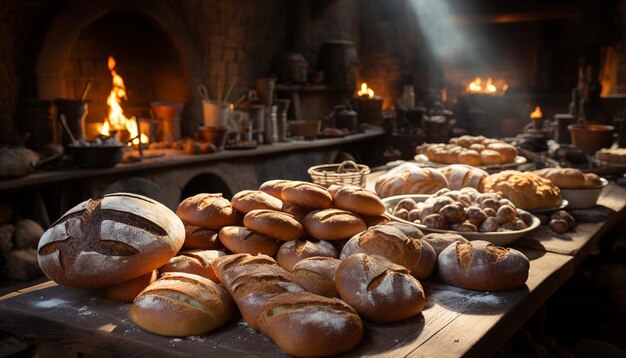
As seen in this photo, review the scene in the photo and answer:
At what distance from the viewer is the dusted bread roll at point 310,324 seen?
4.52 feet

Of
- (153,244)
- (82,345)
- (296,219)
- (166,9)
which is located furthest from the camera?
(166,9)

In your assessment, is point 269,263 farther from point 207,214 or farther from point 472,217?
point 472,217

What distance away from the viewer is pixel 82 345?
1.59 meters

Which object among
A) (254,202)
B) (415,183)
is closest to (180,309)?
(254,202)

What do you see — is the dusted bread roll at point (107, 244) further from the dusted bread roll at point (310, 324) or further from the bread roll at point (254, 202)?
the dusted bread roll at point (310, 324)

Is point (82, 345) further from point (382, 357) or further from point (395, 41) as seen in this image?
point (395, 41)

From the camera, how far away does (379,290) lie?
1571mm

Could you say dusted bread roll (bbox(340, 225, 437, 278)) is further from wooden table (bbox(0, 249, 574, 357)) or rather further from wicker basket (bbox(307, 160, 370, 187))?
wicker basket (bbox(307, 160, 370, 187))

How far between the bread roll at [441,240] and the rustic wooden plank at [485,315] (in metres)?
0.16

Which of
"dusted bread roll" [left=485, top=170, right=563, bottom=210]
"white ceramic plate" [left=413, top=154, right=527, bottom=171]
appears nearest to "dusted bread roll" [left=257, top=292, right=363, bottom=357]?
"dusted bread roll" [left=485, top=170, right=563, bottom=210]

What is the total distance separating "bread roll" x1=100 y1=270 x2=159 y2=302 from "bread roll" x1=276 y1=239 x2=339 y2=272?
42cm

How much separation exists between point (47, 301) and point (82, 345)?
0.94 ft

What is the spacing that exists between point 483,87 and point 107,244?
A: 518 inches

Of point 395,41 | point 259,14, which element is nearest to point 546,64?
point 395,41
